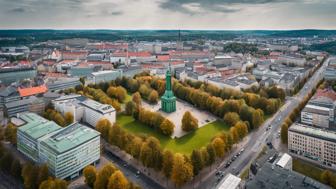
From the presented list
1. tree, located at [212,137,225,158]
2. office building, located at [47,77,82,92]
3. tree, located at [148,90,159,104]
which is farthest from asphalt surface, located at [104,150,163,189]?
office building, located at [47,77,82,92]

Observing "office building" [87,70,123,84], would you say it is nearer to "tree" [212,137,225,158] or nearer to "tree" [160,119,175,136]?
"tree" [160,119,175,136]

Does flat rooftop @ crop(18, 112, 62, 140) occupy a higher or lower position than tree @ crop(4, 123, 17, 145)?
higher

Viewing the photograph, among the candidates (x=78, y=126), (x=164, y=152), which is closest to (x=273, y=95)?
(x=164, y=152)

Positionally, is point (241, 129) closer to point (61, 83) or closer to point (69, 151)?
point (69, 151)

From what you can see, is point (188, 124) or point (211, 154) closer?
point (211, 154)

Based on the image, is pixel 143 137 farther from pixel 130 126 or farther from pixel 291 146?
pixel 291 146

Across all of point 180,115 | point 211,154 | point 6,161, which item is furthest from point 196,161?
point 6,161

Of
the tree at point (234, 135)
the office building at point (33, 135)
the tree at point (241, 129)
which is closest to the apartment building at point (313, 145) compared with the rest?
the tree at point (241, 129)
